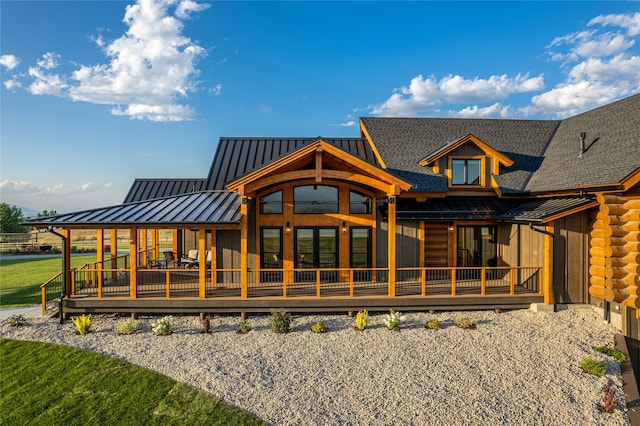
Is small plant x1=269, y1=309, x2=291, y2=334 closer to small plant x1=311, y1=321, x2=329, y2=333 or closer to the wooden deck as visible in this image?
small plant x1=311, y1=321, x2=329, y2=333

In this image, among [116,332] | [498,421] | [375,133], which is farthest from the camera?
[375,133]

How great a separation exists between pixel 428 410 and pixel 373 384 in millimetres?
1298

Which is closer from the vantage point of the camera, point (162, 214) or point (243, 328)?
point (243, 328)

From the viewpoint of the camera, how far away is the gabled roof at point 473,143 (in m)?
14.8

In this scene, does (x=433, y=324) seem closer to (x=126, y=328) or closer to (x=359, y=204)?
(x=359, y=204)

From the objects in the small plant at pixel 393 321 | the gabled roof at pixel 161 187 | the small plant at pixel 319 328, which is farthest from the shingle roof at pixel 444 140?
the gabled roof at pixel 161 187

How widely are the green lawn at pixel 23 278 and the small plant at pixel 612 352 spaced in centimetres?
1973

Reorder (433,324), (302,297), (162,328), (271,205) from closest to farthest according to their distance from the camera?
(162,328) < (433,324) < (302,297) < (271,205)

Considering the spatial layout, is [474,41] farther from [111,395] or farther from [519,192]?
[111,395]

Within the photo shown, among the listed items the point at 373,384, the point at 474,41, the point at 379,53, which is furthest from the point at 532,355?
the point at 379,53

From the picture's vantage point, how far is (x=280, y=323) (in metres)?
10.3

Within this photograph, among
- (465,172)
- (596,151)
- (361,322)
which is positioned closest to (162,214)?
(361,322)

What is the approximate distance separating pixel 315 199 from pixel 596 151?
445 inches

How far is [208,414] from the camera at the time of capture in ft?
22.2
